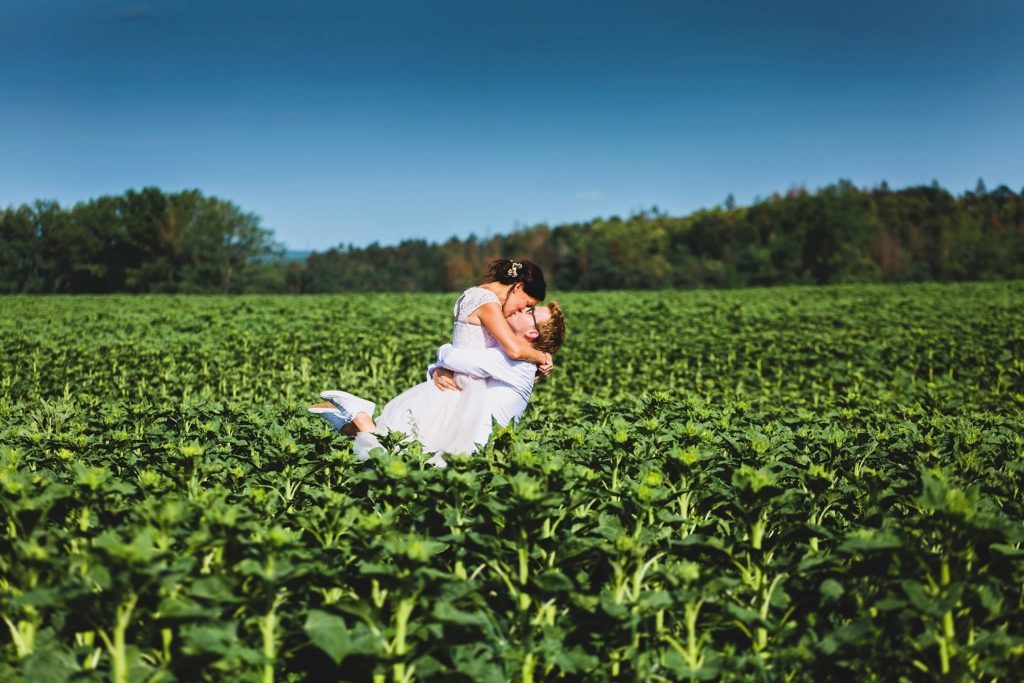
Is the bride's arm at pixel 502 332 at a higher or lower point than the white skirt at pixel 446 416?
higher

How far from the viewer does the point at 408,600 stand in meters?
2.38

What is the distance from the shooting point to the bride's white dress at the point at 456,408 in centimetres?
529

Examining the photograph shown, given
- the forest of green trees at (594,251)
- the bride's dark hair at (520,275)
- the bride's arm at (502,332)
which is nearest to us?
the bride's arm at (502,332)

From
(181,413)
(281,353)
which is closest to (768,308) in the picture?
(281,353)

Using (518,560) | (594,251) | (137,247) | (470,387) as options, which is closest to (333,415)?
(470,387)

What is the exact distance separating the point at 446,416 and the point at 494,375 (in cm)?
48

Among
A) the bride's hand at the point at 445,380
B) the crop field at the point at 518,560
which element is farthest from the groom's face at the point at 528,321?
the crop field at the point at 518,560

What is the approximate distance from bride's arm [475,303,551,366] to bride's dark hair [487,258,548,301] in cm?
27

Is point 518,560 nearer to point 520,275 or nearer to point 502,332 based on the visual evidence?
point 502,332

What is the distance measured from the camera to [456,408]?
17.7 feet

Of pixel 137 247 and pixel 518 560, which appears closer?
pixel 518 560

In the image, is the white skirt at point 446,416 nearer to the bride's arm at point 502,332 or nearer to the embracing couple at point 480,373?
the embracing couple at point 480,373

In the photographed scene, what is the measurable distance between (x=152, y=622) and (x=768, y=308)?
79.7 ft

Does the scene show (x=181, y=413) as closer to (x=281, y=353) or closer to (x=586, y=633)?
(x=586, y=633)
